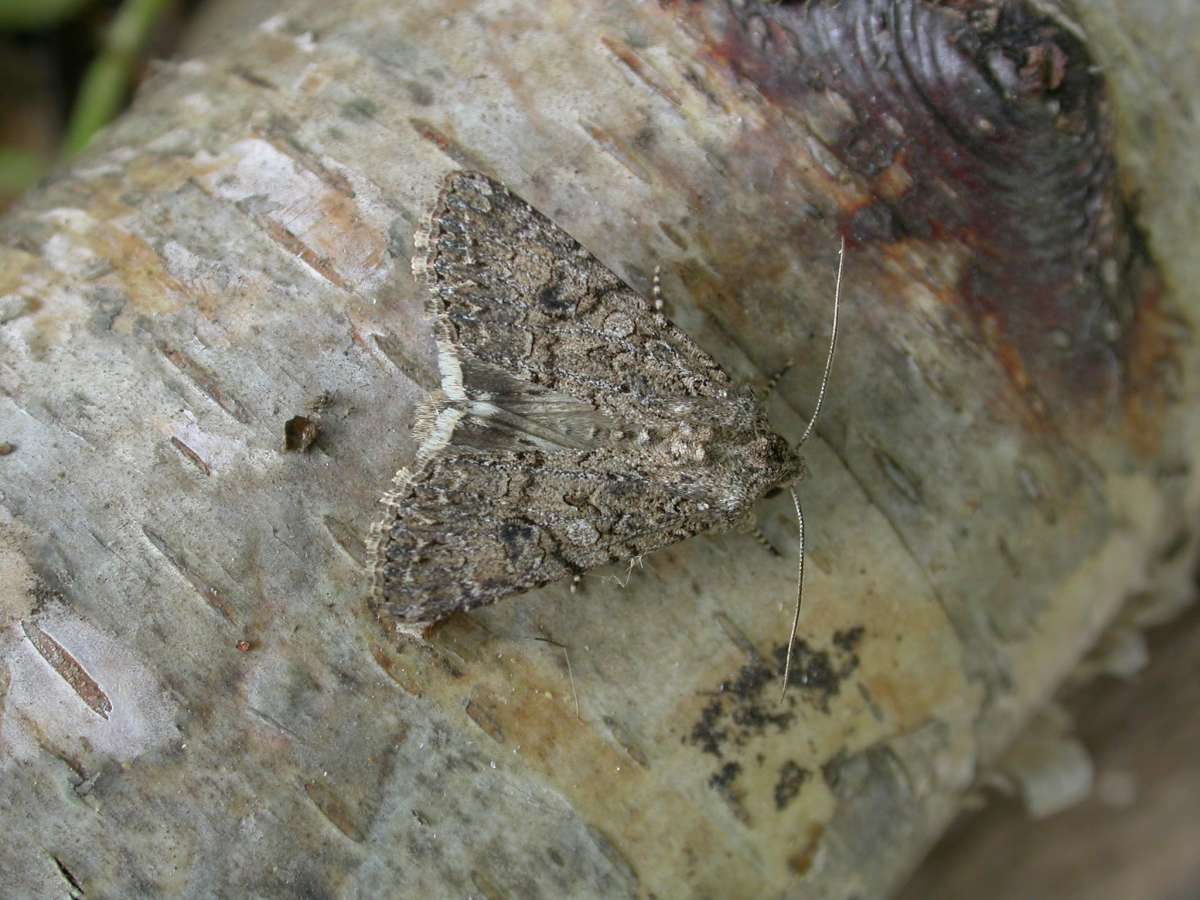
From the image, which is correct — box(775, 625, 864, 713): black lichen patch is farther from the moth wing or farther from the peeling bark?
the moth wing

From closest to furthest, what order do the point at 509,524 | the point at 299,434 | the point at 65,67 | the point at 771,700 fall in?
the point at 299,434
the point at 771,700
the point at 509,524
the point at 65,67

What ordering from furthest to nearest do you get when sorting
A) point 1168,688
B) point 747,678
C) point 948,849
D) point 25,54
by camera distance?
1. point 25,54
2. point 948,849
3. point 1168,688
4. point 747,678

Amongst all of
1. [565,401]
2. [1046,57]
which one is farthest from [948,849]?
[1046,57]

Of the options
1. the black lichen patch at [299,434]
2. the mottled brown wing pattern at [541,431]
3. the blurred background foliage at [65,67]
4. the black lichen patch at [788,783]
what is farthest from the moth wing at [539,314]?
the blurred background foliage at [65,67]

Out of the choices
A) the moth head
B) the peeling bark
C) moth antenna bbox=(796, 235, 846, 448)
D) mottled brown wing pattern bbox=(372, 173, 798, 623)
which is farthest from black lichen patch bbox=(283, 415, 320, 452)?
moth antenna bbox=(796, 235, 846, 448)

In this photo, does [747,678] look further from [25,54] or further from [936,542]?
[25,54]

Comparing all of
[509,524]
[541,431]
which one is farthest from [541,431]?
[509,524]

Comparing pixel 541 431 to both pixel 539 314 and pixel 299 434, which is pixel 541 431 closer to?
pixel 539 314

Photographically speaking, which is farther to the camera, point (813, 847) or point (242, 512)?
point (813, 847)
